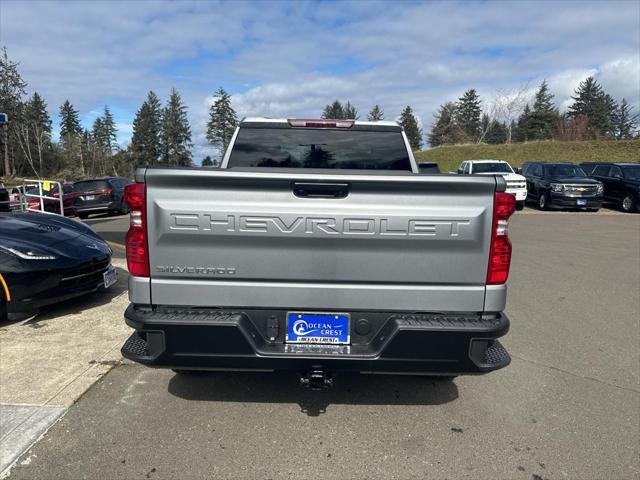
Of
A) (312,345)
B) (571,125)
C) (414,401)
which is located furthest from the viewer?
(571,125)

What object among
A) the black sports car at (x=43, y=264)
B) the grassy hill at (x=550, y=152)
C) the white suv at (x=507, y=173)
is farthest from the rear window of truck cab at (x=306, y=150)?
the grassy hill at (x=550, y=152)

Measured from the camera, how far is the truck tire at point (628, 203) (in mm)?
18469

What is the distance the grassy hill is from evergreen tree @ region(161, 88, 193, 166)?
5587cm

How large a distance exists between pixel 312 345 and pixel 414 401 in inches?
47.1

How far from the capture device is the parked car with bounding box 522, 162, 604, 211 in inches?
711

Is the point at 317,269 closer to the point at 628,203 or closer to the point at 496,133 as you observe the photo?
the point at 628,203

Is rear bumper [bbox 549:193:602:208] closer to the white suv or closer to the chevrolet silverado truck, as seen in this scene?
the white suv

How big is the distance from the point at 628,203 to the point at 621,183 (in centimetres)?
91

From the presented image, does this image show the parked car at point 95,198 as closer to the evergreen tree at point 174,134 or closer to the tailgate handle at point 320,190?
the tailgate handle at point 320,190

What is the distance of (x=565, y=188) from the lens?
59.6 ft

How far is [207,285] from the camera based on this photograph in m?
2.69

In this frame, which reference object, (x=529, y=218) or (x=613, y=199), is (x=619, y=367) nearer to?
(x=529, y=218)

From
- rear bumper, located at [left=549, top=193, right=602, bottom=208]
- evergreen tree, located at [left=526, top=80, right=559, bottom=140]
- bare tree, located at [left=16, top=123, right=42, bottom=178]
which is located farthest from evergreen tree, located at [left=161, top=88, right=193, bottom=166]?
rear bumper, located at [left=549, top=193, right=602, bottom=208]

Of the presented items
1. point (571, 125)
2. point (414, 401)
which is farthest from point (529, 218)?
point (571, 125)
